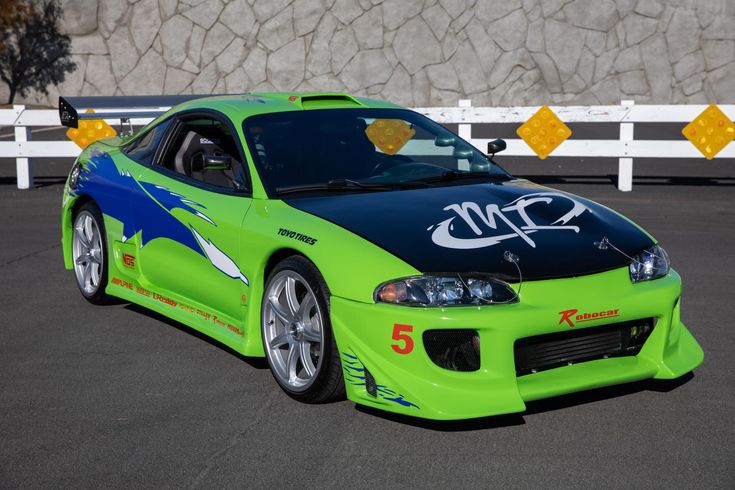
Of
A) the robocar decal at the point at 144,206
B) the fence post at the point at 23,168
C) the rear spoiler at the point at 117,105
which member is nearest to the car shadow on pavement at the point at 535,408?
the robocar decal at the point at 144,206

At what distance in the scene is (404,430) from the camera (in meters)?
4.57

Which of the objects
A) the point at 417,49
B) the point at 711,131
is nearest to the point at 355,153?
the point at 711,131

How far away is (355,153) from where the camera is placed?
583cm

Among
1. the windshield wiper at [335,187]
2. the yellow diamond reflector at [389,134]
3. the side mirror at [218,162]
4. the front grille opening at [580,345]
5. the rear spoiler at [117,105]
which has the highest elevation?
the rear spoiler at [117,105]

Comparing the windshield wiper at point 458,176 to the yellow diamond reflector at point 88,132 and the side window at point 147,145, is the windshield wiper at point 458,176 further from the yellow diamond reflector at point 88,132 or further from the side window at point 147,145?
the yellow diamond reflector at point 88,132

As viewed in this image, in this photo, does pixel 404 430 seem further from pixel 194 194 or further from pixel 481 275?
pixel 194 194

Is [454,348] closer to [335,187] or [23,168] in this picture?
[335,187]

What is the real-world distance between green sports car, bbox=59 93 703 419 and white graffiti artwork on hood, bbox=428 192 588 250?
13 mm

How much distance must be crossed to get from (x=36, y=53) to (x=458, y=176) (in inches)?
895

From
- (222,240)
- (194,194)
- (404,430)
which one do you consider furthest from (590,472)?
(194,194)

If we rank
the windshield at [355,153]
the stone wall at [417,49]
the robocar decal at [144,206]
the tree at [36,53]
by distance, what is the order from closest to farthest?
the windshield at [355,153] < the robocar decal at [144,206] < the stone wall at [417,49] < the tree at [36,53]

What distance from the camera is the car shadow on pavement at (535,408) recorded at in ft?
15.1

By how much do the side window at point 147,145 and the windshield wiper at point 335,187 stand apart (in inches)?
56.9

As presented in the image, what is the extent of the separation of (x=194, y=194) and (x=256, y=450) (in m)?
1.93
